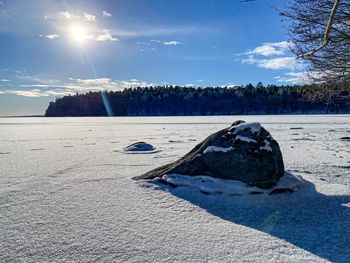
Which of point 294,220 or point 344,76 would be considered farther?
point 344,76

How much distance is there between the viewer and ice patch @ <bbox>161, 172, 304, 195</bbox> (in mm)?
4320

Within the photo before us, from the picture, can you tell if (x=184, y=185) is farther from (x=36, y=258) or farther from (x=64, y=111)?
(x=64, y=111)

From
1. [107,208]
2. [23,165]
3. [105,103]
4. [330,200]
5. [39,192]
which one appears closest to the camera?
[107,208]

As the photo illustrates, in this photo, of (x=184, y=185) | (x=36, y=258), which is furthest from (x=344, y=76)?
(x=36, y=258)

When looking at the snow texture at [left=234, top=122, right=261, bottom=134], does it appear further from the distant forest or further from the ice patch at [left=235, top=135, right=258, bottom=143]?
the distant forest

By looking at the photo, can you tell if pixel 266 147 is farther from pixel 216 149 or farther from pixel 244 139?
pixel 216 149

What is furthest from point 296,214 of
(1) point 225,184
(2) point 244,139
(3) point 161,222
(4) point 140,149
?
(4) point 140,149

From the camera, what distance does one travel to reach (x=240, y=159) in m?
4.59

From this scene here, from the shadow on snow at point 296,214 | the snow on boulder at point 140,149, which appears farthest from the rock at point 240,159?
the snow on boulder at point 140,149

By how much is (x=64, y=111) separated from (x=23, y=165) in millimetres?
99324

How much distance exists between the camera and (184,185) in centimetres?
456

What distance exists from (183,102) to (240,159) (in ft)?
279

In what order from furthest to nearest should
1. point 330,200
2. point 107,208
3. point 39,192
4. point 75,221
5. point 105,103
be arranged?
point 105,103 < point 39,192 < point 330,200 < point 107,208 < point 75,221

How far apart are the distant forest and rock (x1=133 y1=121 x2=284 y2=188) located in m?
70.8
